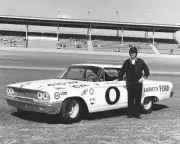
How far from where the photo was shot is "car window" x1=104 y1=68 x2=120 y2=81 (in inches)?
292

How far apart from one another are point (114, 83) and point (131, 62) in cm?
68

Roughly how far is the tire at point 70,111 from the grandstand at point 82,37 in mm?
38880

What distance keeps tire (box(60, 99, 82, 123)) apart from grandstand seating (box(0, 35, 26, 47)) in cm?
3888

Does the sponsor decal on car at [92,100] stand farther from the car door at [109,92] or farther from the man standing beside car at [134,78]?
the man standing beside car at [134,78]

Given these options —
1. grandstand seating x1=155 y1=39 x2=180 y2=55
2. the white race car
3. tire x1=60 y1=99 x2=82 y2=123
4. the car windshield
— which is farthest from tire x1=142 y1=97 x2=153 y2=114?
grandstand seating x1=155 y1=39 x2=180 y2=55

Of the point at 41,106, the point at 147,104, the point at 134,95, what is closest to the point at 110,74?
the point at 134,95

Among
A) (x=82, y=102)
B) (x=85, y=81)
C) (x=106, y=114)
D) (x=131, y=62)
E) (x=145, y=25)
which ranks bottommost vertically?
(x=106, y=114)

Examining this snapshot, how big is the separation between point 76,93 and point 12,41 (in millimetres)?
40753

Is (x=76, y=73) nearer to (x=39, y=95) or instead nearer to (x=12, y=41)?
(x=39, y=95)

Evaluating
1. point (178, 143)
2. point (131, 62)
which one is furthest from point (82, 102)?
point (178, 143)

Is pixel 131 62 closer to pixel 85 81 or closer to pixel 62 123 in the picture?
pixel 85 81

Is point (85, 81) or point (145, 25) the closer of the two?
point (85, 81)

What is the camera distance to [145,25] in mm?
51438

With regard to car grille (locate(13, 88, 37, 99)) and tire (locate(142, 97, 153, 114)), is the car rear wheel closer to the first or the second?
tire (locate(142, 97, 153, 114))
